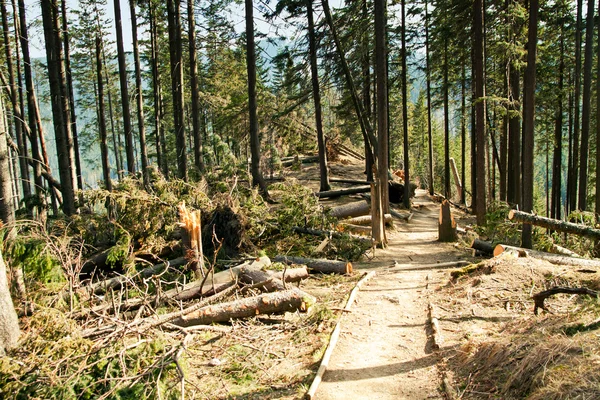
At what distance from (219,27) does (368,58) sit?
22.8 feet

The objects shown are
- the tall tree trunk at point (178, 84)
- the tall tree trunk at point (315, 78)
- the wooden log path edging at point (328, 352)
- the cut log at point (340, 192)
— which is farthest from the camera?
the tall tree trunk at point (315, 78)

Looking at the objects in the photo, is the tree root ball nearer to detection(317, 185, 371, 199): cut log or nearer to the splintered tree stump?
the splintered tree stump

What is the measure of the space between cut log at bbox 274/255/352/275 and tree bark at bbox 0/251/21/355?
550 centimetres

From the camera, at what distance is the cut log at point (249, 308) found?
20.9ft

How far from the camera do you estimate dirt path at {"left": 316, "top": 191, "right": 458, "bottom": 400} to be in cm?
466

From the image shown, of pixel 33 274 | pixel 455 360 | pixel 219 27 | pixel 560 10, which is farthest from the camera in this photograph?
pixel 560 10

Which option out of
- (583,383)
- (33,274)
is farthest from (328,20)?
(583,383)

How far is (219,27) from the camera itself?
17234mm

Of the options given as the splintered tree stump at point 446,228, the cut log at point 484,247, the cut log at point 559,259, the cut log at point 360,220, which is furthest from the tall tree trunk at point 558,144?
the cut log at point 559,259

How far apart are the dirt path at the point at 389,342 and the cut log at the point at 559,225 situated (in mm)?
2390

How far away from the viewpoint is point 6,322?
188 inches

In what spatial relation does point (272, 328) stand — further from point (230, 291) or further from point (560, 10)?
point (560, 10)

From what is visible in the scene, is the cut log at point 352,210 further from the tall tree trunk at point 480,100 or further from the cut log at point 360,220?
the tall tree trunk at point 480,100

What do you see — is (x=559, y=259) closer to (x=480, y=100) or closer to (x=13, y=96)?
(x=480, y=100)
